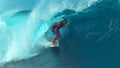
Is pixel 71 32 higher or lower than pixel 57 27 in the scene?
lower

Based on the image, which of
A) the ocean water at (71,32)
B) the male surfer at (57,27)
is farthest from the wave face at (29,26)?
the male surfer at (57,27)

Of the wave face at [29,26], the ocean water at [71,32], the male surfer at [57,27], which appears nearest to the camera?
the ocean water at [71,32]

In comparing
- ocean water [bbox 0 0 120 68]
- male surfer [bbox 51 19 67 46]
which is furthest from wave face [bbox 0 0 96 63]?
male surfer [bbox 51 19 67 46]

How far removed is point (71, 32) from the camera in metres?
16.3

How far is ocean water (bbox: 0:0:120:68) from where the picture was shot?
14258mm

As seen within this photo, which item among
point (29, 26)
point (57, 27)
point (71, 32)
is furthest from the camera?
point (29, 26)

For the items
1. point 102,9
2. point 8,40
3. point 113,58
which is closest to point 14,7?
point 8,40

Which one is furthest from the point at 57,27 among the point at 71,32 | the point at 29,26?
the point at 29,26

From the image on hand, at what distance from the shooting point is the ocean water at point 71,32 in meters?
14.3

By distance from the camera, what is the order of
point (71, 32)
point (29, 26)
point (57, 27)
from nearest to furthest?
point (57, 27)
point (71, 32)
point (29, 26)

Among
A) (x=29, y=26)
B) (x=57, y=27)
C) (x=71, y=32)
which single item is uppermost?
(x=29, y=26)

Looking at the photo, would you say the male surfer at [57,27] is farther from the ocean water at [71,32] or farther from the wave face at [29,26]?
the wave face at [29,26]

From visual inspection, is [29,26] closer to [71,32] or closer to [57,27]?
[57,27]

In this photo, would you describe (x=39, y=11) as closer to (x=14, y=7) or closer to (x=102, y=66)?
(x=14, y=7)
